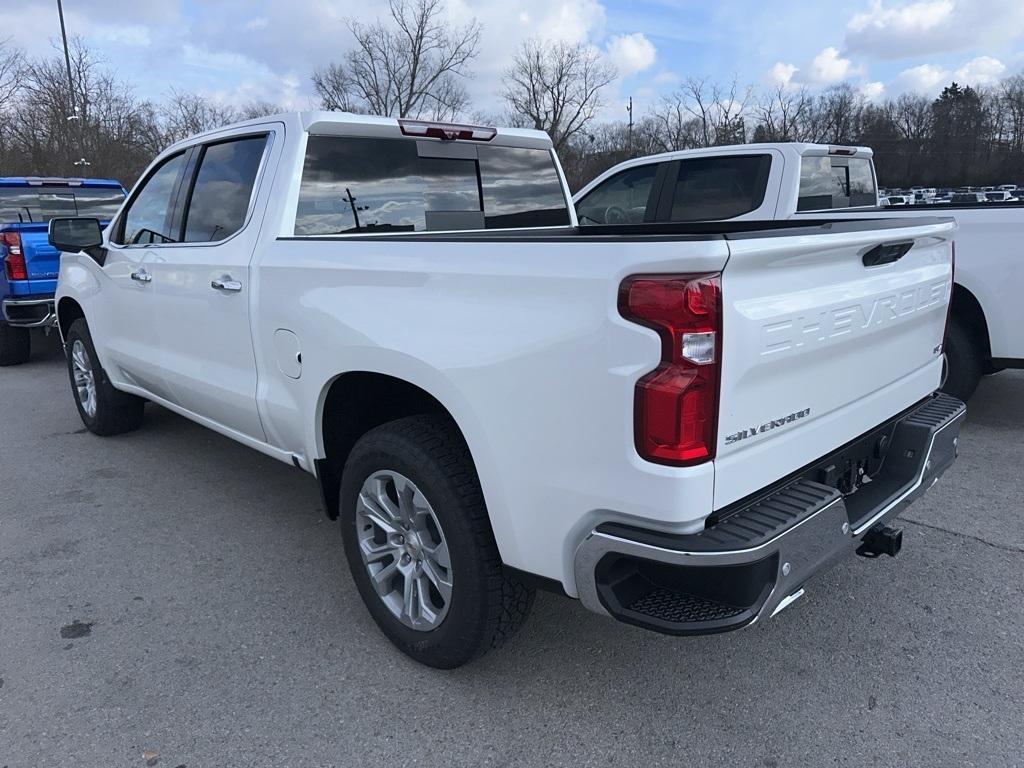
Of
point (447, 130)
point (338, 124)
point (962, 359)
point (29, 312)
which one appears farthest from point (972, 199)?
point (29, 312)

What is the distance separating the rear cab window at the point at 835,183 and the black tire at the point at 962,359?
1.77 metres

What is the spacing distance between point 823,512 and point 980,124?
7206cm

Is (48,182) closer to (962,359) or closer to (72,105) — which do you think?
(962,359)

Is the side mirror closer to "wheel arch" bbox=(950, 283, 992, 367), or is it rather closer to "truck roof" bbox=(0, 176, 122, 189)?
"truck roof" bbox=(0, 176, 122, 189)

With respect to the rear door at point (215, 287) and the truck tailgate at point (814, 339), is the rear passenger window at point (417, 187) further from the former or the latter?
the truck tailgate at point (814, 339)

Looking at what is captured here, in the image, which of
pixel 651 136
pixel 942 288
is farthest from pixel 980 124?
pixel 942 288

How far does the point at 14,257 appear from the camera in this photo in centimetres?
773

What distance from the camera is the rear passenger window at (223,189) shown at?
3529mm

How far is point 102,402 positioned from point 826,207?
6.07m

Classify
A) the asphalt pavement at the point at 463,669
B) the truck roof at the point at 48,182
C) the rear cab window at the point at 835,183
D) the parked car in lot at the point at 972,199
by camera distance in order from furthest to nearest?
1. the truck roof at the point at 48,182
2. the rear cab window at the point at 835,183
3. the parked car in lot at the point at 972,199
4. the asphalt pavement at the point at 463,669

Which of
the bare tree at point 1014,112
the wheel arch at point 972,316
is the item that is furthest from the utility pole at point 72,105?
the bare tree at point 1014,112

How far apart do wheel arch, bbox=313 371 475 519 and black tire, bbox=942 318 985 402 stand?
4.08 metres

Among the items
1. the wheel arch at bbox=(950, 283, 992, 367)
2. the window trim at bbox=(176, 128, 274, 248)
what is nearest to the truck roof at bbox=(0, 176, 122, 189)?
the window trim at bbox=(176, 128, 274, 248)

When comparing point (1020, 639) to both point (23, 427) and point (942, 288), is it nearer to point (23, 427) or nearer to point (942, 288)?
point (942, 288)
